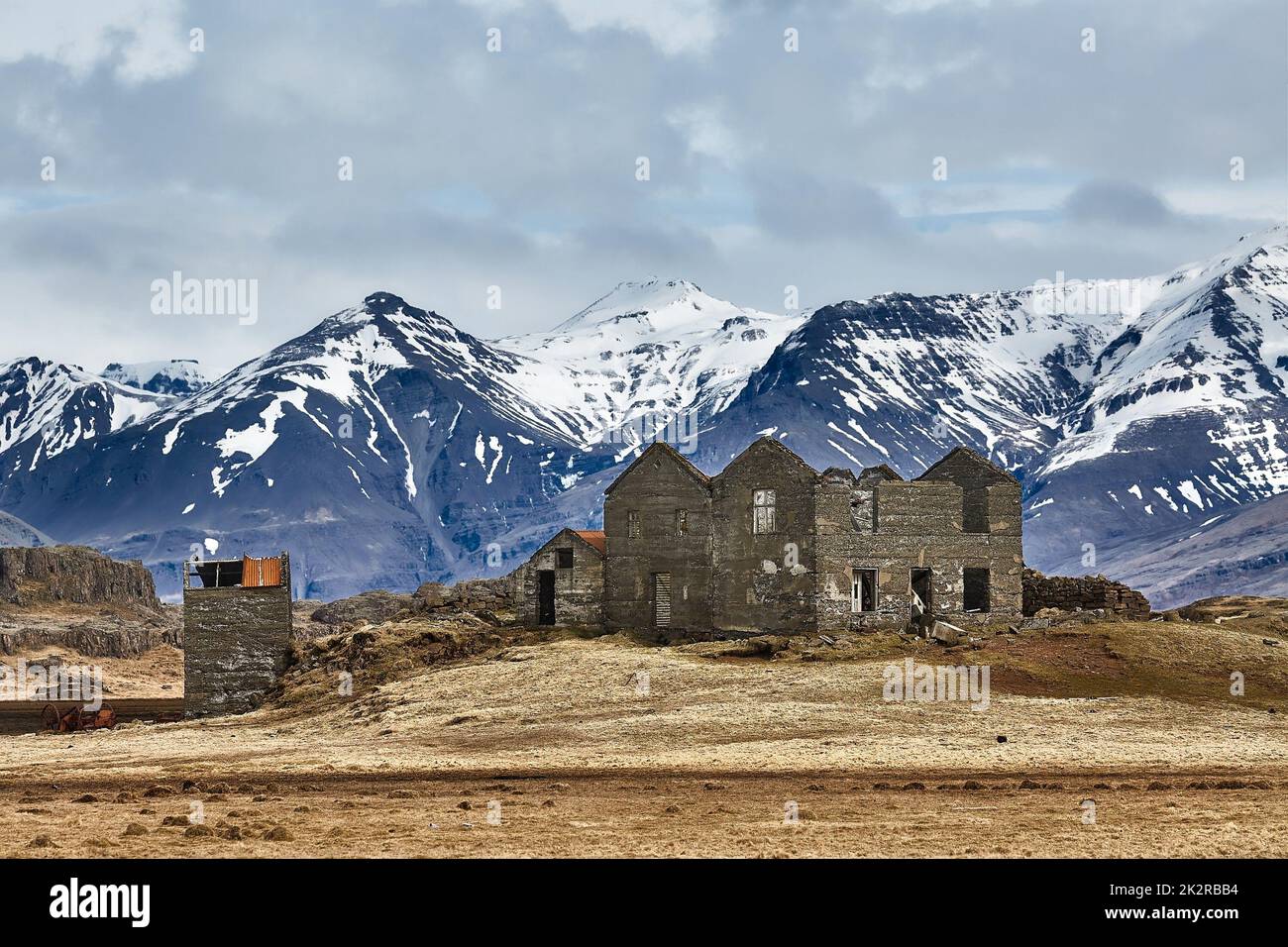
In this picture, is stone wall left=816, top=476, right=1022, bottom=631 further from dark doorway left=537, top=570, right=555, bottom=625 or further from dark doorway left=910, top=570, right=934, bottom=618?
dark doorway left=537, top=570, right=555, bottom=625

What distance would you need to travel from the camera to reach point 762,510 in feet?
224

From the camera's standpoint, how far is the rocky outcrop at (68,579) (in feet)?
496

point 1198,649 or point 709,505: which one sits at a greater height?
point 709,505

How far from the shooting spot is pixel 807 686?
5719cm

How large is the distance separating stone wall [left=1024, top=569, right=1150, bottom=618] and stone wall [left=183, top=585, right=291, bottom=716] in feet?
106

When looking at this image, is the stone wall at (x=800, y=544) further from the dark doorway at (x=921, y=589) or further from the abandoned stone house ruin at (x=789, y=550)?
the dark doorway at (x=921, y=589)

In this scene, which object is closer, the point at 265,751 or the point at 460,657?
the point at 265,751

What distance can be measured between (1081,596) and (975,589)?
7.39 meters

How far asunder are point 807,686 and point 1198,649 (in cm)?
1424

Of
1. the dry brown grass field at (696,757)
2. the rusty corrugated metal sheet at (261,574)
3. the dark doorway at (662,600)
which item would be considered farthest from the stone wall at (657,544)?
the rusty corrugated metal sheet at (261,574)
